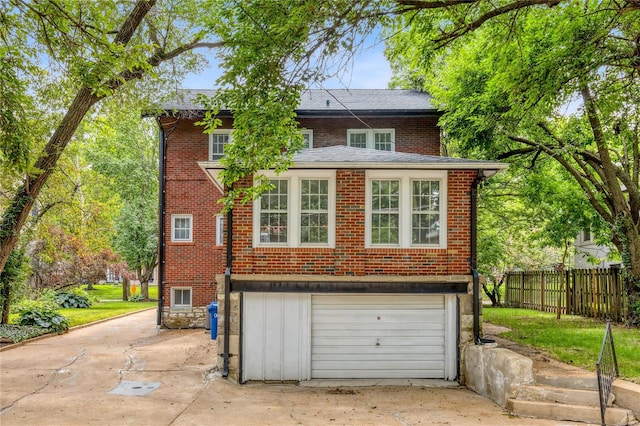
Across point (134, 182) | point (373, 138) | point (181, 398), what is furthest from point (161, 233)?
point (134, 182)

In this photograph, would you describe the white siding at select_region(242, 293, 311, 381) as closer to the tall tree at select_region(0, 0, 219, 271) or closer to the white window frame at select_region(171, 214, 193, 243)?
the tall tree at select_region(0, 0, 219, 271)

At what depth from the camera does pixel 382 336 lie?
11102 millimetres

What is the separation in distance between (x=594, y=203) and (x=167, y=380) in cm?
1365

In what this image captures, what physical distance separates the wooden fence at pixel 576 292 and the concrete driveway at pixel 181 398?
8388 millimetres

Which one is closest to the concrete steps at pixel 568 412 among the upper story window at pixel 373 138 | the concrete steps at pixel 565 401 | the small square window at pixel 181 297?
the concrete steps at pixel 565 401

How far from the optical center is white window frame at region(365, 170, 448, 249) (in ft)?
36.7

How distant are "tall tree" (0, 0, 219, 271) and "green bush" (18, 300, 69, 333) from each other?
5316 mm

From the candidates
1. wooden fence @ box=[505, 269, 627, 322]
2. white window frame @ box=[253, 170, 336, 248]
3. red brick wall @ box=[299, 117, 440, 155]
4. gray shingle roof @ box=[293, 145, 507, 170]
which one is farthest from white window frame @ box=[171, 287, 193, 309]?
wooden fence @ box=[505, 269, 627, 322]

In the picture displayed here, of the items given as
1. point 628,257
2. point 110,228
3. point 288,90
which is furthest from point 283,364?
point 110,228

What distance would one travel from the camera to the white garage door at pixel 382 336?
11.0m

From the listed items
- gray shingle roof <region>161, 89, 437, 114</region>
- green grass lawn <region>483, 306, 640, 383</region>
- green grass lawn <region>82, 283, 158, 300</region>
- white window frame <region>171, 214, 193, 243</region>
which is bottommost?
green grass lawn <region>82, 283, 158, 300</region>

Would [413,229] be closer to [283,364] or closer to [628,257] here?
[283,364]

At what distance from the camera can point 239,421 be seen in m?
7.93

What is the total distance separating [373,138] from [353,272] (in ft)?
25.6
